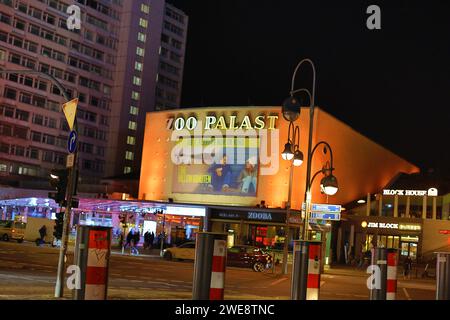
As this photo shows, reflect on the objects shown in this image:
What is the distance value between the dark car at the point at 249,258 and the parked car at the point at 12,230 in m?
20.2

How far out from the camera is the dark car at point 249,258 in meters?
38.2

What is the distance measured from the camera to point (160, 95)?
112188mm

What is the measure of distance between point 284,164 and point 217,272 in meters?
46.3

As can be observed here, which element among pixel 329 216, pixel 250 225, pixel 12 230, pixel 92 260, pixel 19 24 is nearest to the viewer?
pixel 92 260

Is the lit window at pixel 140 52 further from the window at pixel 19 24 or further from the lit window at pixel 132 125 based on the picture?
the window at pixel 19 24

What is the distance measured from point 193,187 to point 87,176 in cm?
3932

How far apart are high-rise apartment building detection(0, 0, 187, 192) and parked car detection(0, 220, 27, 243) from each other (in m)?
22.5

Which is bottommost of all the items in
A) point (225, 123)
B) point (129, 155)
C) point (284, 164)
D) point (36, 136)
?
point (284, 164)

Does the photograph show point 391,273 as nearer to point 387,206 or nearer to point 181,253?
point 181,253

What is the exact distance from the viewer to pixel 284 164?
5591 centimetres

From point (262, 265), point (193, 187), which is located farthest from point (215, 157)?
point (262, 265)

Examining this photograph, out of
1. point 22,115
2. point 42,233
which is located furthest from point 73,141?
point 22,115

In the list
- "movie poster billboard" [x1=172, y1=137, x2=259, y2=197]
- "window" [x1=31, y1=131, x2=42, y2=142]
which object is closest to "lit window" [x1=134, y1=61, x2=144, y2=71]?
"window" [x1=31, y1=131, x2=42, y2=142]

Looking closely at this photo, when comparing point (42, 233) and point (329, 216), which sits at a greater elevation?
point (329, 216)
